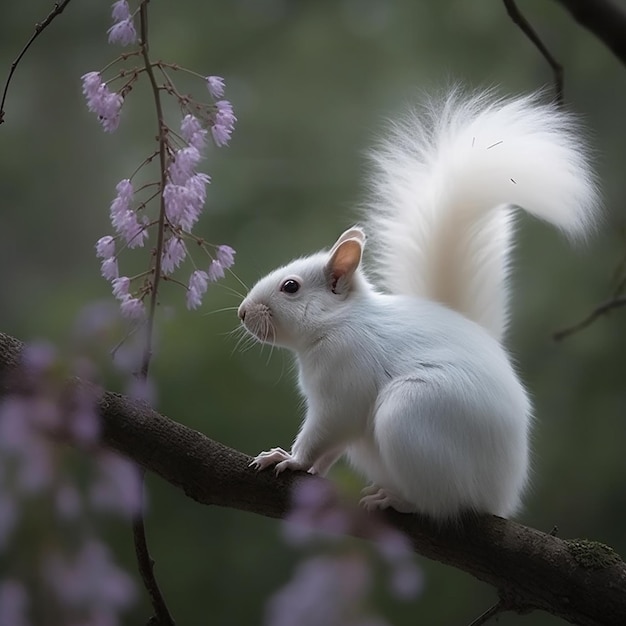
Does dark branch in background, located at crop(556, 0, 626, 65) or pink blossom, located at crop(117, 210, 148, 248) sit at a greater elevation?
dark branch in background, located at crop(556, 0, 626, 65)

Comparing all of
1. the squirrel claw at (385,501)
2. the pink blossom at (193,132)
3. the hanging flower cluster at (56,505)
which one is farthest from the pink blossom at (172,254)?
the squirrel claw at (385,501)

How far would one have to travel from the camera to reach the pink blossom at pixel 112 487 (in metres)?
0.73

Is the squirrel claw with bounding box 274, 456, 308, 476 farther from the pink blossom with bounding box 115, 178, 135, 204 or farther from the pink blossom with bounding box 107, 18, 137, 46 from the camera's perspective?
the pink blossom with bounding box 107, 18, 137, 46

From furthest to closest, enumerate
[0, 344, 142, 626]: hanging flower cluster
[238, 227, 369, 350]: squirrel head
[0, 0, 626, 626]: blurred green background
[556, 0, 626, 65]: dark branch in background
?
[0, 0, 626, 626]: blurred green background, [238, 227, 369, 350]: squirrel head, [0, 344, 142, 626]: hanging flower cluster, [556, 0, 626, 65]: dark branch in background

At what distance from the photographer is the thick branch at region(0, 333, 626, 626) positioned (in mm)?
942

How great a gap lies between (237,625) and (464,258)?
686 mm

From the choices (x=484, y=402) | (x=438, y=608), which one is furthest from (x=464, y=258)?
(x=438, y=608)

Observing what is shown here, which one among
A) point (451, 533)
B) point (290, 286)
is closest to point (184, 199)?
point (290, 286)

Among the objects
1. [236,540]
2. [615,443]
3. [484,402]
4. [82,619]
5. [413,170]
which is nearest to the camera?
[82,619]

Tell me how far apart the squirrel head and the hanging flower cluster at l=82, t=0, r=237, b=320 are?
0.50 ft

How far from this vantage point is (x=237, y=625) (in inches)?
57.1

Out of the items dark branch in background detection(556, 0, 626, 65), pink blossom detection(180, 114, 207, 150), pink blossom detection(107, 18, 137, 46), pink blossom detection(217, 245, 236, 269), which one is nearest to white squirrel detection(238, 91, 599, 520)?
pink blossom detection(217, 245, 236, 269)

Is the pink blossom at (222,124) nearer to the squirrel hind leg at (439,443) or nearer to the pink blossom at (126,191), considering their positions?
the pink blossom at (126,191)

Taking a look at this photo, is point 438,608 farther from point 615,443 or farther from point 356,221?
point 356,221
